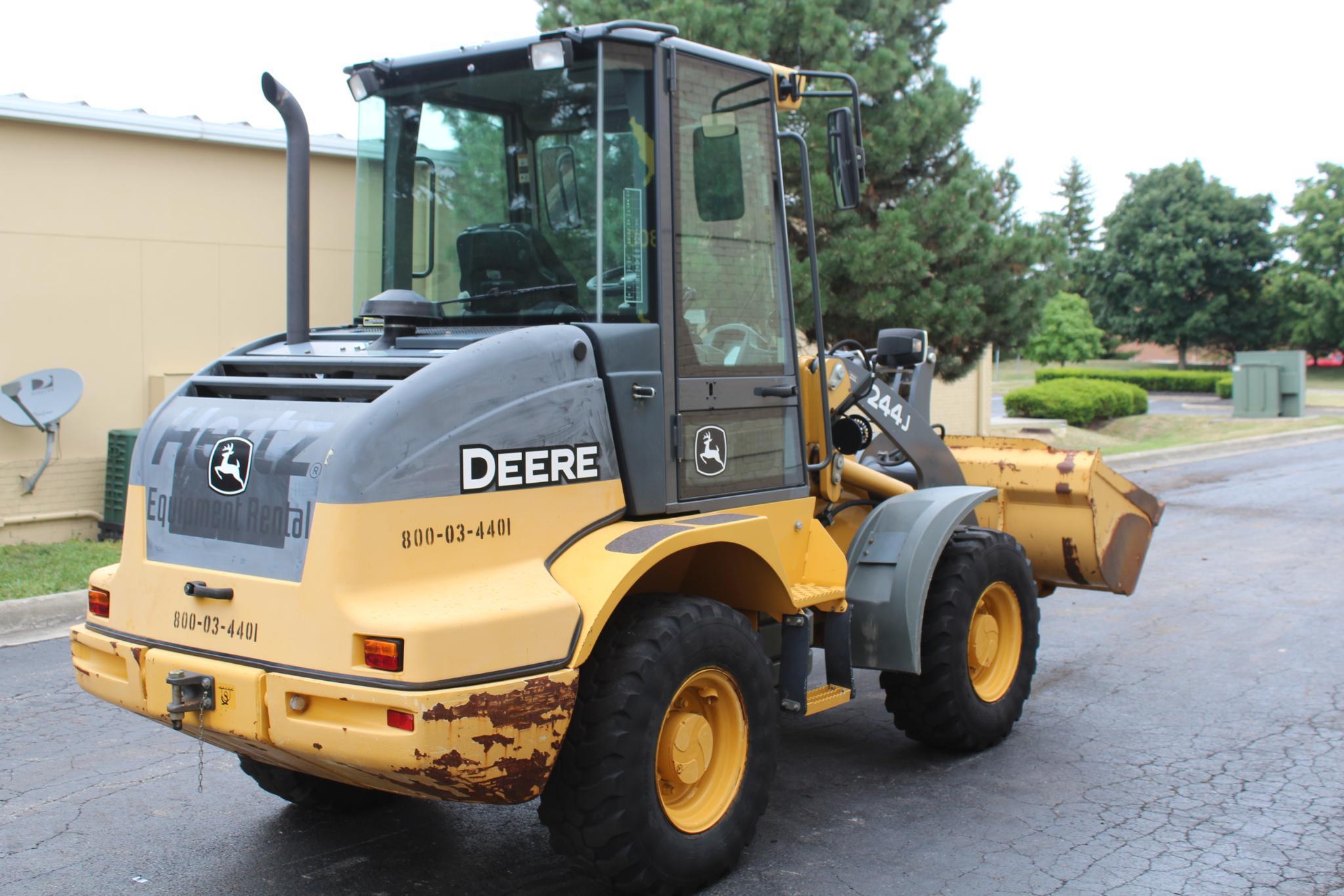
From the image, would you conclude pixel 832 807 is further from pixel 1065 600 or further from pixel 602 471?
pixel 1065 600

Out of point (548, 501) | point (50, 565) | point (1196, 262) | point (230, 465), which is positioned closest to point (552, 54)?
point (548, 501)

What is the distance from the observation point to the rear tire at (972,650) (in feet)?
17.5

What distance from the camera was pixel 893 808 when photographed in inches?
193

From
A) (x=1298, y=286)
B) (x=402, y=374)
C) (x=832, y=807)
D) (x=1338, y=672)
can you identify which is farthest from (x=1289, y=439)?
(x=1298, y=286)

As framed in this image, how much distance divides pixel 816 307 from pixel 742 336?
1.30 feet

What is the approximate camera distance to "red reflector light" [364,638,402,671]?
3365 millimetres

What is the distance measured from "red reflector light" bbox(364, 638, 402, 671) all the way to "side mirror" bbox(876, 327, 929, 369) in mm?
2917

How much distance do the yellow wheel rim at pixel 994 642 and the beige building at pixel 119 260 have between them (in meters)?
8.51

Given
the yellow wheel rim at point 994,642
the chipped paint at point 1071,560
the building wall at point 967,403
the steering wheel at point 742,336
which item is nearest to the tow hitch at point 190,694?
the steering wheel at point 742,336

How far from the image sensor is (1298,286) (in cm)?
5222

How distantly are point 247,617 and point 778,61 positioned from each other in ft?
41.5

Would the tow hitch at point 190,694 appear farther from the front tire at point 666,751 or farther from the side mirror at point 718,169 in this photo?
the side mirror at point 718,169

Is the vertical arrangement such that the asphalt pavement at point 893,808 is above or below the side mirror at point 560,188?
below

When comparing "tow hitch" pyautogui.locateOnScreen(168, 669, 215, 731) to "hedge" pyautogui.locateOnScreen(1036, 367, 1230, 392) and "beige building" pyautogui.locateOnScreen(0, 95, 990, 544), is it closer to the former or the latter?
"beige building" pyautogui.locateOnScreen(0, 95, 990, 544)
